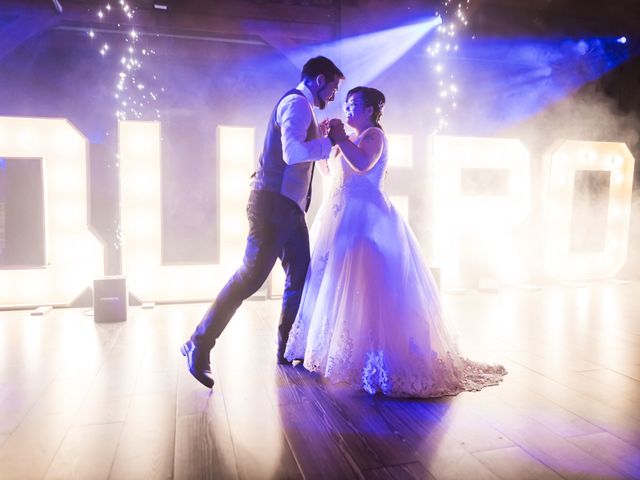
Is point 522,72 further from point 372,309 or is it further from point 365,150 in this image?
point 372,309

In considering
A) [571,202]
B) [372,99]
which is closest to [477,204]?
[571,202]

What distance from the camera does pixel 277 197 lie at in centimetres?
249

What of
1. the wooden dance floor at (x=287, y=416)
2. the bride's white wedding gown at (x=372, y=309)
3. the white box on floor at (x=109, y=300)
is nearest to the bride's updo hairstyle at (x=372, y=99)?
the bride's white wedding gown at (x=372, y=309)

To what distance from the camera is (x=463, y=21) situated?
5.36 m

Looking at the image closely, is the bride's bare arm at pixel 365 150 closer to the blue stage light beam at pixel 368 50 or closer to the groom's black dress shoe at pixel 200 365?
the groom's black dress shoe at pixel 200 365

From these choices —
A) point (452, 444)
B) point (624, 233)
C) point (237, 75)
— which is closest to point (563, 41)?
point (624, 233)

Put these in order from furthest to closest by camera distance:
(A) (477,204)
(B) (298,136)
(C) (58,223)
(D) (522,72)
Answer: (D) (522,72)
(A) (477,204)
(C) (58,223)
(B) (298,136)

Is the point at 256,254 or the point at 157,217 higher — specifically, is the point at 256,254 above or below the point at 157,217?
below

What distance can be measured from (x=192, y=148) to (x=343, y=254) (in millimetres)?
2951

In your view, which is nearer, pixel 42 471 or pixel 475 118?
pixel 42 471

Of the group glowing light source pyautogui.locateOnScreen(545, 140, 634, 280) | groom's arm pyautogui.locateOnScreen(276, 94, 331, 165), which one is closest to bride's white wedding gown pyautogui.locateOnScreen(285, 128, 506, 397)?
groom's arm pyautogui.locateOnScreen(276, 94, 331, 165)

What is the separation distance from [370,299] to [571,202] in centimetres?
449

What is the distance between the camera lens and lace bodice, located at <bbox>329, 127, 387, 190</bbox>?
2.65 meters

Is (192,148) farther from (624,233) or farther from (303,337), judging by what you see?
(624,233)
